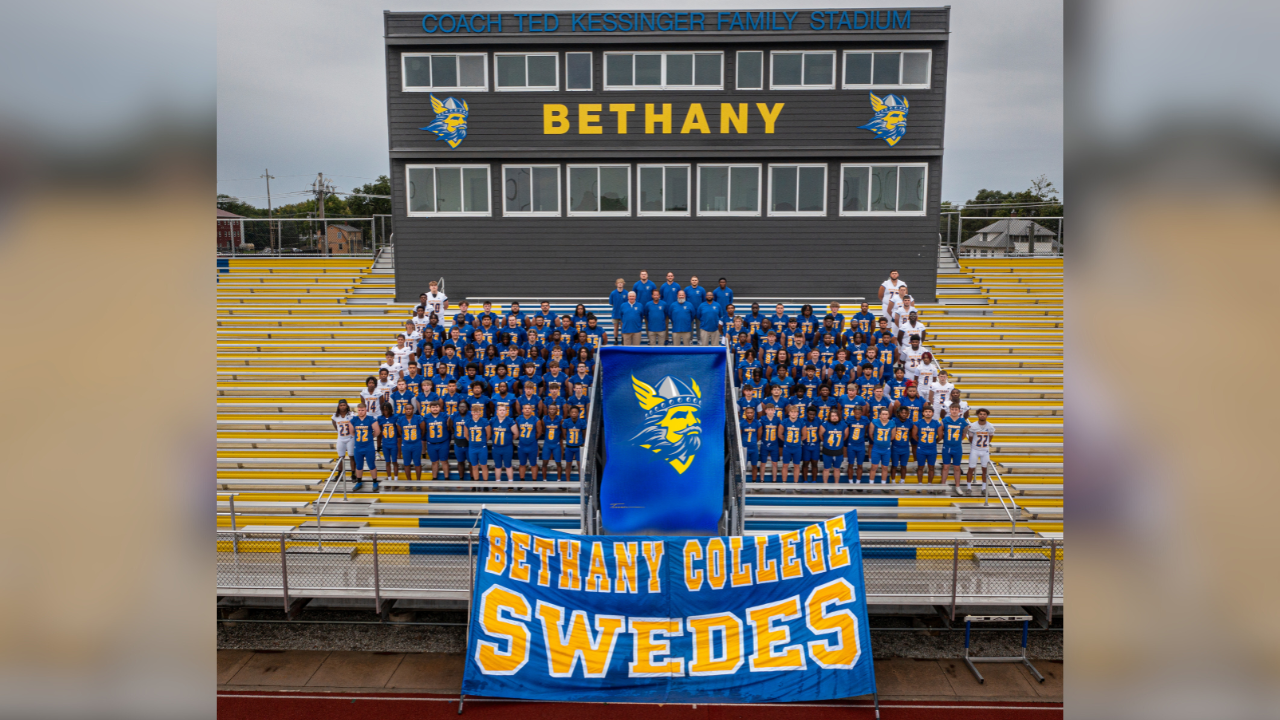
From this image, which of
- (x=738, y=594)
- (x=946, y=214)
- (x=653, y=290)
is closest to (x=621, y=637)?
(x=738, y=594)

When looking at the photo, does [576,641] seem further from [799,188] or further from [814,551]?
[799,188]

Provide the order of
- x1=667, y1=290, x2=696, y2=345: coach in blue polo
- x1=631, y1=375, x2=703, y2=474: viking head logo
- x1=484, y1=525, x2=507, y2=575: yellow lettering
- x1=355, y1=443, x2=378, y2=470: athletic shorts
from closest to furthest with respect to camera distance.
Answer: x1=484, y1=525, x2=507, y2=575: yellow lettering < x1=631, y1=375, x2=703, y2=474: viking head logo < x1=355, y1=443, x2=378, y2=470: athletic shorts < x1=667, y1=290, x2=696, y2=345: coach in blue polo

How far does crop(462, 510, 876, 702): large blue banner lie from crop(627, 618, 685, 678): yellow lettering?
11 millimetres

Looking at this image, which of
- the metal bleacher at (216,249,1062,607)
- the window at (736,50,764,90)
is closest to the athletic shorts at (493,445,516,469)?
the metal bleacher at (216,249,1062,607)

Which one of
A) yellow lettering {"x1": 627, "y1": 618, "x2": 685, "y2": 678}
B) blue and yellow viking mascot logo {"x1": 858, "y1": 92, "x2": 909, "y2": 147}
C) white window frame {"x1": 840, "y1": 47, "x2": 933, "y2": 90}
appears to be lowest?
yellow lettering {"x1": 627, "y1": 618, "x2": 685, "y2": 678}

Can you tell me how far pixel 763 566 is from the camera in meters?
8.22

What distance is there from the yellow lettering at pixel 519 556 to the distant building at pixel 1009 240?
20.8 m

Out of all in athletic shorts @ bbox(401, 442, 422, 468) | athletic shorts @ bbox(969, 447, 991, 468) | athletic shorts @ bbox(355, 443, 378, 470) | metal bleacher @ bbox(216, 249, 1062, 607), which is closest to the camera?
metal bleacher @ bbox(216, 249, 1062, 607)

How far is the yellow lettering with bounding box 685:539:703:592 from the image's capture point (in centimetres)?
816

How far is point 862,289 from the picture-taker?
18172 millimetres

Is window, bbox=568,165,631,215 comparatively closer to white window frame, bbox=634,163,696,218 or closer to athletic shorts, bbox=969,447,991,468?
white window frame, bbox=634,163,696,218
